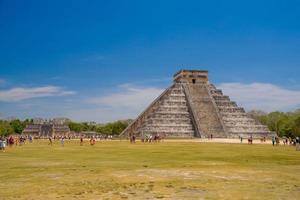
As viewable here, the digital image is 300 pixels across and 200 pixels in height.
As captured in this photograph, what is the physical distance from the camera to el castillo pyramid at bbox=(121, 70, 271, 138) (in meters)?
61.1

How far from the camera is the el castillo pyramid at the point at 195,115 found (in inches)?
2405

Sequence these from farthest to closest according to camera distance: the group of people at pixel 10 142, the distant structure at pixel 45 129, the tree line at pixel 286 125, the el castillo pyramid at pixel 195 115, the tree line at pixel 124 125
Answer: the distant structure at pixel 45 129, the tree line at pixel 124 125, the el castillo pyramid at pixel 195 115, the tree line at pixel 286 125, the group of people at pixel 10 142

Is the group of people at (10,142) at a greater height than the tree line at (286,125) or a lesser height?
lesser

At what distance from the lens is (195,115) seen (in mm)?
64500

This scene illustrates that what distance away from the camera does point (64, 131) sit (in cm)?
11956

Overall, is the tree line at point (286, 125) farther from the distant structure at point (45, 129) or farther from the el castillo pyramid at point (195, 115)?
the distant structure at point (45, 129)

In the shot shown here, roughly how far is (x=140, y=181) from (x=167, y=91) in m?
61.7

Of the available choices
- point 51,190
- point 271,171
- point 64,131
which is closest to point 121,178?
point 51,190

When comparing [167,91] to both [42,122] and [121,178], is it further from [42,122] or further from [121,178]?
[42,122]

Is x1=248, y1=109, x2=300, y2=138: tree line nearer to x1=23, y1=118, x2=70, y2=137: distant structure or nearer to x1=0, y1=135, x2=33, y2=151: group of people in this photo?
x1=0, y1=135, x2=33, y2=151: group of people

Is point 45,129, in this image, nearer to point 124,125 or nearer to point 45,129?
point 45,129

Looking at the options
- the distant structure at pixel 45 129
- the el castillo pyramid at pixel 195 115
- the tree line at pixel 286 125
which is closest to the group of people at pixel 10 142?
the el castillo pyramid at pixel 195 115

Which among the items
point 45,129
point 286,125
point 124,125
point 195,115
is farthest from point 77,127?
point 195,115

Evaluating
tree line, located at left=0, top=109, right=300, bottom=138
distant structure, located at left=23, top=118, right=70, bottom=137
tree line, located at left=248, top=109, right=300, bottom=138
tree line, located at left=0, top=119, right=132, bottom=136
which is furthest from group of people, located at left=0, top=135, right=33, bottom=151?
distant structure, located at left=23, top=118, right=70, bottom=137
